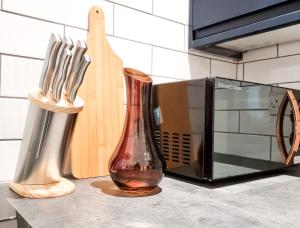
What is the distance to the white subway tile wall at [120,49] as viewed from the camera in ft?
2.39

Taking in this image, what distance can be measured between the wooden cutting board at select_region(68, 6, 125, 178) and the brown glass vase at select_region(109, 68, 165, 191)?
0.14 m

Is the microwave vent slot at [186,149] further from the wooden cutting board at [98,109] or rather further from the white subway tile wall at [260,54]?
the white subway tile wall at [260,54]

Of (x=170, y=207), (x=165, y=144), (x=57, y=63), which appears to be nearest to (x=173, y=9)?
(x=165, y=144)

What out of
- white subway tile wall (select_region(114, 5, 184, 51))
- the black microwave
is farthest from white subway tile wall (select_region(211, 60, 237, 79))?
the black microwave

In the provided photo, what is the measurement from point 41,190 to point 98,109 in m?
0.28

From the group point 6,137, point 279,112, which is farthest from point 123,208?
point 279,112

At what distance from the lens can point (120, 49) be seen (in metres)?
0.91

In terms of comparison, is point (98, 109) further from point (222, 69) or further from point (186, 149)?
point (222, 69)

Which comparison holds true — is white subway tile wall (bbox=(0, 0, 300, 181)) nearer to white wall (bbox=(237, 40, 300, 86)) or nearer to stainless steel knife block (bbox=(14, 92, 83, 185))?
white wall (bbox=(237, 40, 300, 86))

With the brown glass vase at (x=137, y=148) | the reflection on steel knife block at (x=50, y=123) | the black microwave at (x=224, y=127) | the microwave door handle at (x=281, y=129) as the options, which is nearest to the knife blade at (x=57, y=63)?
the reflection on steel knife block at (x=50, y=123)

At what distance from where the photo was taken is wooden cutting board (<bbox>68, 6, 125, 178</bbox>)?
2.50ft

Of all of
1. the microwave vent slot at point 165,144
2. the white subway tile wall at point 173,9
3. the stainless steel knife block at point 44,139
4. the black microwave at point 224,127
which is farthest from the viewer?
the white subway tile wall at point 173,9

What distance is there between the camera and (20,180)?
607 millimetres

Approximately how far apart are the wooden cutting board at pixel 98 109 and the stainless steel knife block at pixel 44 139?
0.15 m
